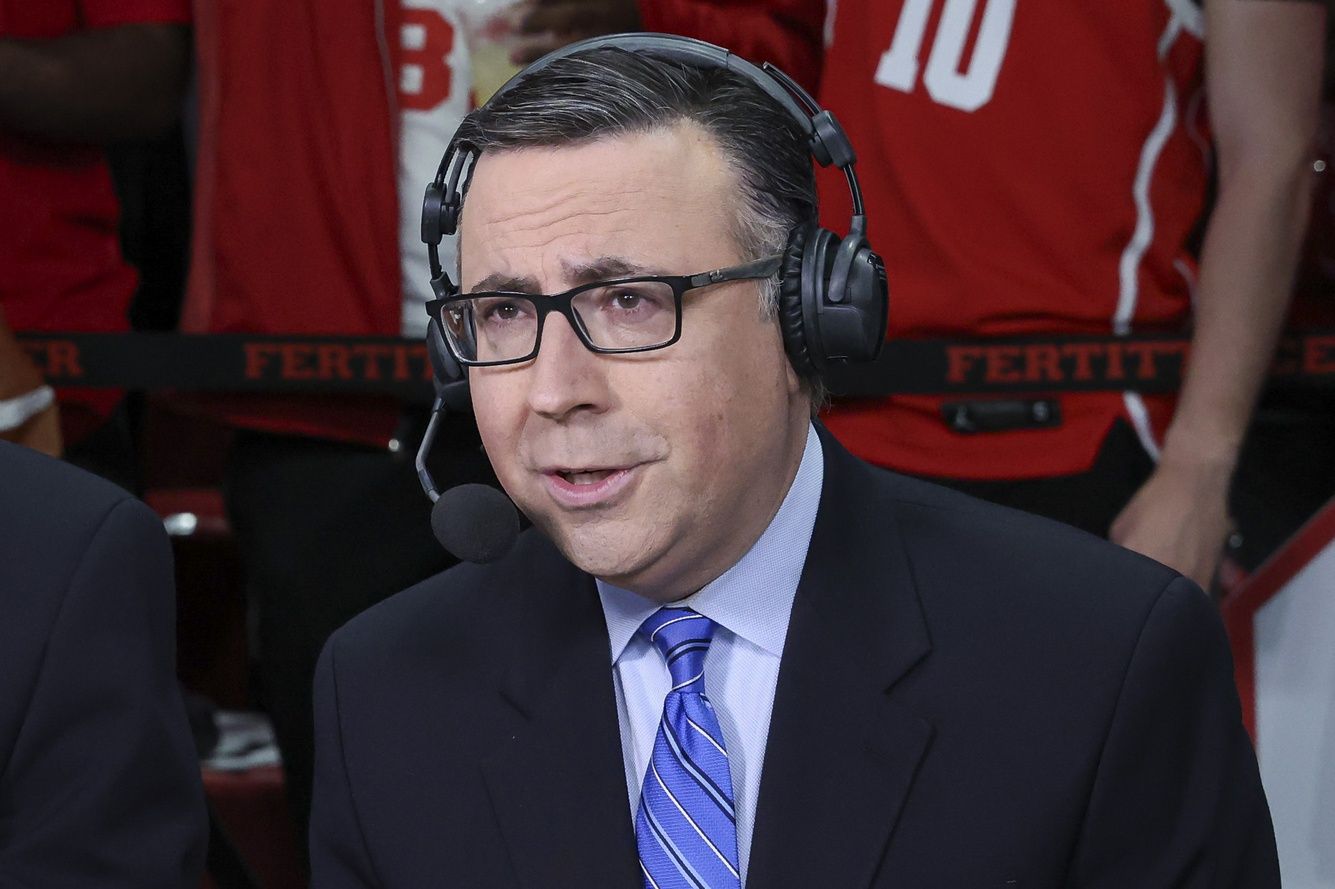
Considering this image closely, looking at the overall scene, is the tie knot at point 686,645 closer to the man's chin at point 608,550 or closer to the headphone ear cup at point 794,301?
the man's chin at point 608,550

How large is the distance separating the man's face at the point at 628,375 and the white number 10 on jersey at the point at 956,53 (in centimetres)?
95

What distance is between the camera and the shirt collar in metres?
1.50

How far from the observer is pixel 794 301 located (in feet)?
4.67

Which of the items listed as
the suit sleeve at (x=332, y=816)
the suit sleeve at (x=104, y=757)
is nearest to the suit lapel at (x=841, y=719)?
the suit sleeve at (x=332, y=816)

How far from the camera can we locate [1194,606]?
1.47 meters

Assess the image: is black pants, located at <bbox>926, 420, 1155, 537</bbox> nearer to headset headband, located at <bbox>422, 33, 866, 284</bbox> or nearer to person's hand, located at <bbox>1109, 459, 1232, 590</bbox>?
person's hand, located at <bbox>1109, 459, 1232, 590</bbox>

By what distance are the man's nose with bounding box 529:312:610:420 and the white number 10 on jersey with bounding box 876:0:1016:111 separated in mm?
1060

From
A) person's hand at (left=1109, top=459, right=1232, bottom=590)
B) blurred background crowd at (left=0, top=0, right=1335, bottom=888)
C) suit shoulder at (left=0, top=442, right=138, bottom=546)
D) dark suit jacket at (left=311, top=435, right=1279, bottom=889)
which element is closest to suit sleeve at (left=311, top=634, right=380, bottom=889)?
dark suit jacket at (left=311, top=435, right=1279, bottom=889)

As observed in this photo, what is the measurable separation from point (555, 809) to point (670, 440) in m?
0.33

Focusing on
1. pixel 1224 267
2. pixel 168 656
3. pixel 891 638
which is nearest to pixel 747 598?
pixel 891 638

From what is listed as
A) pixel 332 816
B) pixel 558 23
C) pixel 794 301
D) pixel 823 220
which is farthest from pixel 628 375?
pixel 558 23

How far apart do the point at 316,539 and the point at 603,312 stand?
4.02ft

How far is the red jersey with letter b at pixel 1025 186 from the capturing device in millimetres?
2262

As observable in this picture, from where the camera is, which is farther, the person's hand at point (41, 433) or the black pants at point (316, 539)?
the black pants at point (316, 539)
